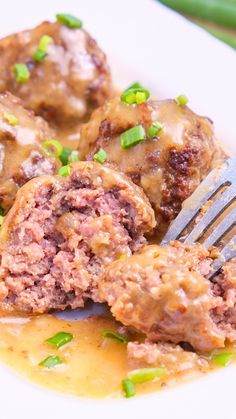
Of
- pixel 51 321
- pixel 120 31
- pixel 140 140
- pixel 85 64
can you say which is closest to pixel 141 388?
pixel 51 321

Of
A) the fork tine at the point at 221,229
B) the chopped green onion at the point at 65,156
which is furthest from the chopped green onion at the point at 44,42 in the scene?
the fork tine at the point at 221,229

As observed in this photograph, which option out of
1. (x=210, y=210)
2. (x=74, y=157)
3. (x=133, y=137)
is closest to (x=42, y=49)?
(x=74, y=157)

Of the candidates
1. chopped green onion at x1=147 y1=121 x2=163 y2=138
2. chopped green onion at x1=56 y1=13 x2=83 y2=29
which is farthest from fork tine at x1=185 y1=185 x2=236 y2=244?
chopped green onion at x1=56 y1=13 x2=83 y2=29

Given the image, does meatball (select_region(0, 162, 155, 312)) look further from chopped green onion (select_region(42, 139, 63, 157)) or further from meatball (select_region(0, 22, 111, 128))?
meatball (select_region(0, 22, 111, 128))

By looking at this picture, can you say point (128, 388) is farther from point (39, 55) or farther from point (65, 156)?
point (39, 55)

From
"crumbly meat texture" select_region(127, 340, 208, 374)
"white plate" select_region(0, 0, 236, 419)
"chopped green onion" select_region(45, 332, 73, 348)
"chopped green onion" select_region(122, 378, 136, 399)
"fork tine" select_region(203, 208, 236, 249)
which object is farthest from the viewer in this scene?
"white plate" select_region(0, 0, 236, 419)

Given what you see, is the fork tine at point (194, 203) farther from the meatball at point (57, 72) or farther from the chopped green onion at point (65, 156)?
the meatball at point (57, 72)
